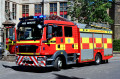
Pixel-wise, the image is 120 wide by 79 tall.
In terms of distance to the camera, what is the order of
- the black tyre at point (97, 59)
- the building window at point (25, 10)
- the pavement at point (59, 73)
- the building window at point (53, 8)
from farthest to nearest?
the building window at point (25, 10)
the building window at point (53, 8)
the black tyre at point (97, 59)
the pavement at point (59, 73)

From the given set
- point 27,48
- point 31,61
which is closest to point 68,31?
point 27,48

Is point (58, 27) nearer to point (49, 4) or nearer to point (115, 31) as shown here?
point (49, 4)

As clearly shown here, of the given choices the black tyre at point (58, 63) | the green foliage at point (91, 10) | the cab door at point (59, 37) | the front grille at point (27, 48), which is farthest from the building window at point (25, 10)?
the black tyre at point (58, 63)

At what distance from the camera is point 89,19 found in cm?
2588

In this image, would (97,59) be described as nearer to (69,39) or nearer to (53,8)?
(69,39)

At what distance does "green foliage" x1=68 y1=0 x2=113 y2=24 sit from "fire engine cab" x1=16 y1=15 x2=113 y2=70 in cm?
1111

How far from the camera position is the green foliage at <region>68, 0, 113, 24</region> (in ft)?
83.0

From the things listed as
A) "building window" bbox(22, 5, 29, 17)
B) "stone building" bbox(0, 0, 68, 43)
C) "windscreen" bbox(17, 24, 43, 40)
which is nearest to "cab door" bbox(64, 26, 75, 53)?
"windscreen" bbox(17, 24, 43, 40)

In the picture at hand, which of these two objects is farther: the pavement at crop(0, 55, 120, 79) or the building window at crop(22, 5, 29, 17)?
the building window at crop(22, 5, 29, 17)

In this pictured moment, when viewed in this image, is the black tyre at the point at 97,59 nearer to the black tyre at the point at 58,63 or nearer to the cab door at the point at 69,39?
the cab door at the point at 69,39

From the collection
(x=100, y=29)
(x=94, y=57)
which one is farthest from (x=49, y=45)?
(x=100, y=29)

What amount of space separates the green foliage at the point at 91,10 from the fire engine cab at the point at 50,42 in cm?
1111

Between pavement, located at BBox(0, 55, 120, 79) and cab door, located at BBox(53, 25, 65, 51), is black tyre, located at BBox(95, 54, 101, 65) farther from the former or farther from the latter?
cab door, located at BBox(53, 25, 65, 51)

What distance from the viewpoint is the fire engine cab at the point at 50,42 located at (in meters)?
11.6
